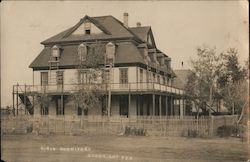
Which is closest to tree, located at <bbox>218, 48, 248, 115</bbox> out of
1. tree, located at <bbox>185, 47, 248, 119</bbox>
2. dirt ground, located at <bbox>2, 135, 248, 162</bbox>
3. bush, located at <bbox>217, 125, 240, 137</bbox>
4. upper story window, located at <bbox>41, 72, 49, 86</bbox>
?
tree, located at <bbox>185, 47, 248, 119</bbox>

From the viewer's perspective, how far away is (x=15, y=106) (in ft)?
22.9

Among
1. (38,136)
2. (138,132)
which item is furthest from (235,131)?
(38,136)

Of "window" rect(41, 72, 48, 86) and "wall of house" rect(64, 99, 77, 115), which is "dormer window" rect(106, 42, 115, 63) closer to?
"wall of house" rect(64, 99, 77, 115)

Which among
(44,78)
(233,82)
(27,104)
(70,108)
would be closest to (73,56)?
(70,108)

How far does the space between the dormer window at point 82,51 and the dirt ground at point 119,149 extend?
1.61 metres

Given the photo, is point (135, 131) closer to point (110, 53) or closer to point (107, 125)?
point (107, 125)

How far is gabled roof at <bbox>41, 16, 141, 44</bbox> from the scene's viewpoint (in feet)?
21.8

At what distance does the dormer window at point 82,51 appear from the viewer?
730 centimetres

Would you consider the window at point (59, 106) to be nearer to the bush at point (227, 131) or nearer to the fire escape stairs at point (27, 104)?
the fire escape stairs at point (27, 104)

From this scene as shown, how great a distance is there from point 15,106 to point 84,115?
1.36m

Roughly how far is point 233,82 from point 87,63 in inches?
116

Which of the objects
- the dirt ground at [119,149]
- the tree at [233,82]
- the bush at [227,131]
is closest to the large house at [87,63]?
the dirt ground at [119,149]

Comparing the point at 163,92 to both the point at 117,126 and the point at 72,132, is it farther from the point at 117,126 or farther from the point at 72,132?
the point at 72,132

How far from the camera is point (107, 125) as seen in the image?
7.52m
